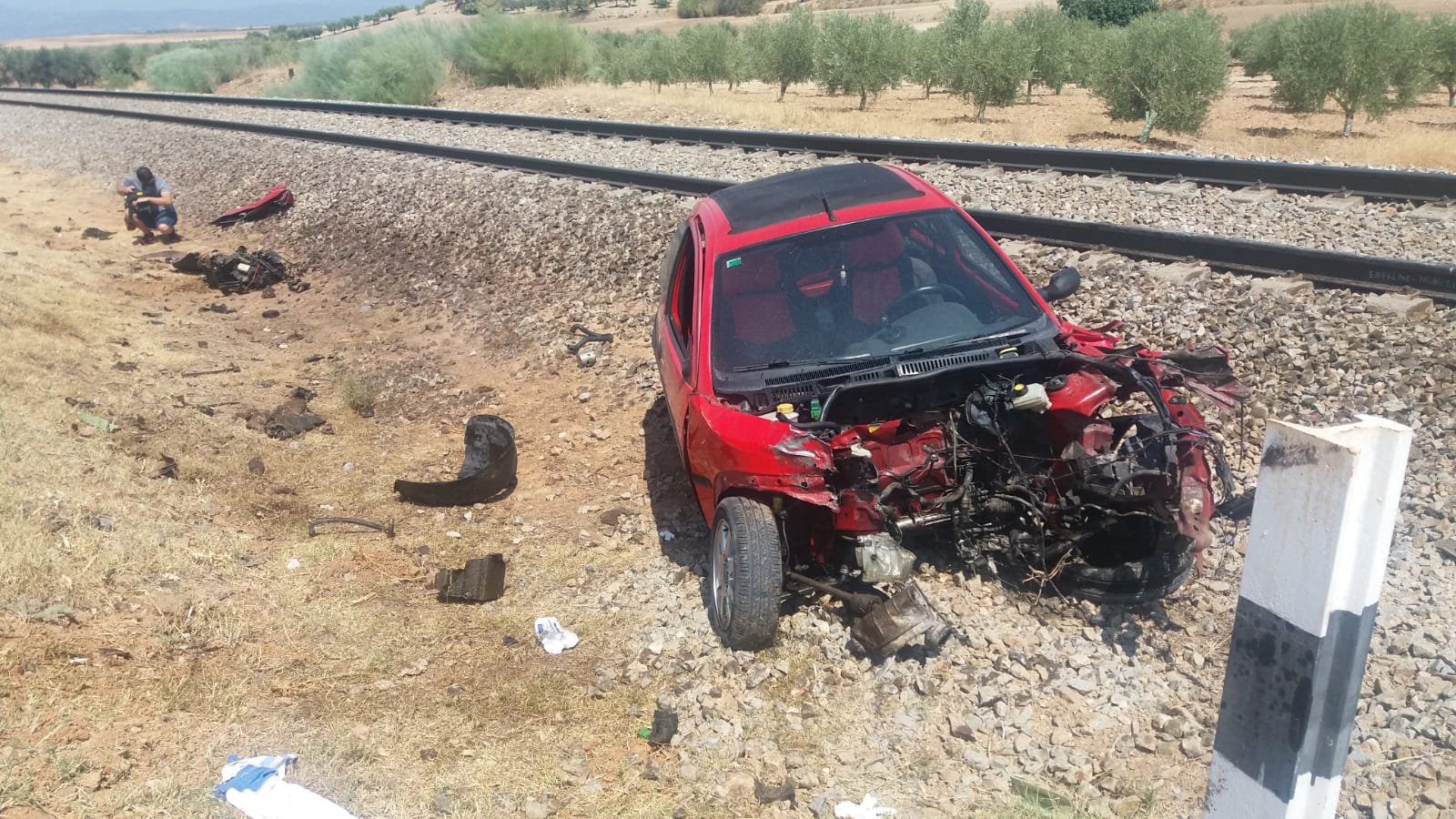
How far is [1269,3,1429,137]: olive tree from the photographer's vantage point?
907 inches

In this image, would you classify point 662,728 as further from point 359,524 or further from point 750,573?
point 359,524

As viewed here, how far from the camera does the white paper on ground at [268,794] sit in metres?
3.79

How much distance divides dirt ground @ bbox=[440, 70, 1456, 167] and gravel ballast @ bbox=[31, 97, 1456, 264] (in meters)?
4.90

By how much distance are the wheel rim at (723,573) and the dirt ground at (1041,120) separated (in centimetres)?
1307

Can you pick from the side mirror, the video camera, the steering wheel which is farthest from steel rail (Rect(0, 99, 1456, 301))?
the video camera

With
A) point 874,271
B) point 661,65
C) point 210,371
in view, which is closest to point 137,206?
point 210,371

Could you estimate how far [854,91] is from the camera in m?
30.8

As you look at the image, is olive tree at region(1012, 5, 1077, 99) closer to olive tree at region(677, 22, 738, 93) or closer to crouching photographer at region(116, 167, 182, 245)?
olive tree at region(677, 22, 738, 93)

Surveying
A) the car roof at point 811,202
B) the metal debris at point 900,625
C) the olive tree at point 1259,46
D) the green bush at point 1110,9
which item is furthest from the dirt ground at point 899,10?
the metal debris at point 900,625

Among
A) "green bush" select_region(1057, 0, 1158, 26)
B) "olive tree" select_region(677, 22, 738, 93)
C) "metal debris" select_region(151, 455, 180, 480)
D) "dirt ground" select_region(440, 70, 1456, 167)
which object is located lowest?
"metal debris" select_region(151, 455, 180, 480)

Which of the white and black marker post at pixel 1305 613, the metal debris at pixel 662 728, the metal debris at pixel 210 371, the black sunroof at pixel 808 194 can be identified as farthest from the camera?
the metal debris at pixel 210 371

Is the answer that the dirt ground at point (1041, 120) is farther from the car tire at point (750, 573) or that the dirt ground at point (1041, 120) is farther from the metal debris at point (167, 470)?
the metal debris at point (167, 470)

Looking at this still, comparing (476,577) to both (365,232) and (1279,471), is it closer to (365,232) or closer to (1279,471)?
(1279,471)

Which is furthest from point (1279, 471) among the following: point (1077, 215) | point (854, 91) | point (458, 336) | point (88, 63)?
point (88, 63)
